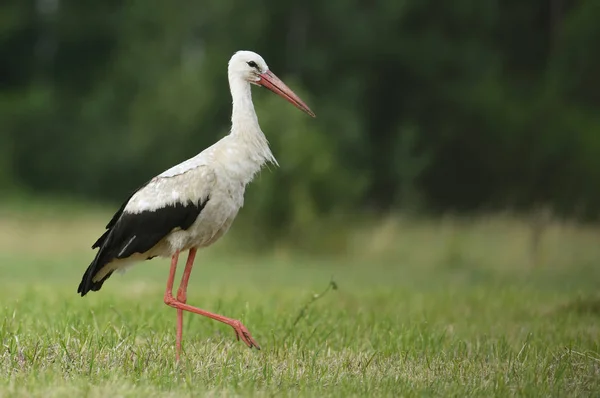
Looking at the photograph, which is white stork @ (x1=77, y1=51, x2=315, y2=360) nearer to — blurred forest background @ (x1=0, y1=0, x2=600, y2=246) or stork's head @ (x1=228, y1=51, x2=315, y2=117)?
stork's head @ (x1=228, y1=51, x2=315, y2=117)

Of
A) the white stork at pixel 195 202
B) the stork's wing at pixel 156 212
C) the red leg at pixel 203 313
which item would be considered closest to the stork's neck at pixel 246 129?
the white stork at pixel 195 202

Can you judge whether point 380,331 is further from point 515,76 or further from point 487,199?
point 515,76

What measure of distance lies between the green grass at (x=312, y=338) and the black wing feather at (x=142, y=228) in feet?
1.69

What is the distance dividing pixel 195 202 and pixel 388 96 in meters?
31.3

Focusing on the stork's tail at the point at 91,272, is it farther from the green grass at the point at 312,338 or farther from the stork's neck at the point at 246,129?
the stork's neck at the point at 246,129

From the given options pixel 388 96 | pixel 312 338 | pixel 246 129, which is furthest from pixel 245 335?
pixel 388 96

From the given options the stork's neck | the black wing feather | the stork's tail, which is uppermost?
the stork's neck

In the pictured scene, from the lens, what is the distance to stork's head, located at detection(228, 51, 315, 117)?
784 cm

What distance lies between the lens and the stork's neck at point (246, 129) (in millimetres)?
7629

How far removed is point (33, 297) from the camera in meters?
11.4

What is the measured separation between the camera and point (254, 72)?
786 centimetres

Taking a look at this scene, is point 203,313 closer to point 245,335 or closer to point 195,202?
point 245,335

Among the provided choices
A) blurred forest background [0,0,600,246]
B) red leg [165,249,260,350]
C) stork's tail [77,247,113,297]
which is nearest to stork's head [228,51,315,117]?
red leg [165,249,260,350]

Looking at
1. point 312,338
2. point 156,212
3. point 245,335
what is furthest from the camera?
point 312,338
